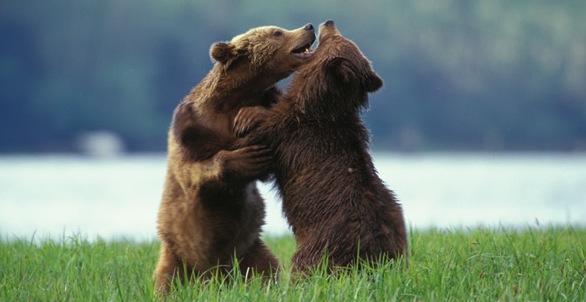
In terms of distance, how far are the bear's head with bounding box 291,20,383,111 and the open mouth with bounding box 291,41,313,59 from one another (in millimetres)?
421

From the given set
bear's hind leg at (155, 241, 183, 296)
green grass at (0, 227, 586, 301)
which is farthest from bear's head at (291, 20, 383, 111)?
bear's hind leg at (155, 241, 183, 296)

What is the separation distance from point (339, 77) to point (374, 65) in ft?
114

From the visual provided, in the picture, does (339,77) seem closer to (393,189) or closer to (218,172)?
(218,172)

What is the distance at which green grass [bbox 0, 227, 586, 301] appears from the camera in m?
4.20

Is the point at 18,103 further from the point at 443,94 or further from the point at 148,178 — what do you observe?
the point at 443,94

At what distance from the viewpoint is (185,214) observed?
5.09 metres

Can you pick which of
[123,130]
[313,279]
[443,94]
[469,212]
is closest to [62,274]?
[313,279]

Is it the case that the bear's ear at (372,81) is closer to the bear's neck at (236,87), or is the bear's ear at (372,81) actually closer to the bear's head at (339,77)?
the bear's head at (339,77)

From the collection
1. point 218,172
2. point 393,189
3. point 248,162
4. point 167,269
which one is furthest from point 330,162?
point 393,189

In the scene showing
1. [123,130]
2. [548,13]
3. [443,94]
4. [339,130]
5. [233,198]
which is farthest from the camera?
[548,13]

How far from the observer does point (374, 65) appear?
39.1 m

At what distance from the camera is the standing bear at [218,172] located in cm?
489

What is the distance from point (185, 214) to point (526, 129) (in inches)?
1456

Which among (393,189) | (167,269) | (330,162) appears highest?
(393,189)
